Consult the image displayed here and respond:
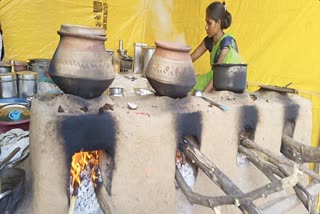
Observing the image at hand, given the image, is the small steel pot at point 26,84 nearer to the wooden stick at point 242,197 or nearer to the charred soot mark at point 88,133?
the charred soot mark at point 88,133

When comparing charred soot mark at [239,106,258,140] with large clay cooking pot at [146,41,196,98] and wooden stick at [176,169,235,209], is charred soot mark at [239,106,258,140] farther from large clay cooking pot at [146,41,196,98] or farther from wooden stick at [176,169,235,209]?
wooden stick at [176,169,235,209]

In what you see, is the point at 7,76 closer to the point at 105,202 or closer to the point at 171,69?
the point at 171,69

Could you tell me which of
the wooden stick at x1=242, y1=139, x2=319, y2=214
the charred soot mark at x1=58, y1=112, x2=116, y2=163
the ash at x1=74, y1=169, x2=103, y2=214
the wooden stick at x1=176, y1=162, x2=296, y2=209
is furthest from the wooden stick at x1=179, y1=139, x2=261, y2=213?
the ash at x1=74, y1=169, x2=103, y2=214

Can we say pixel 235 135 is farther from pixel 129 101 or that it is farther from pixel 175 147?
pixel 129 101

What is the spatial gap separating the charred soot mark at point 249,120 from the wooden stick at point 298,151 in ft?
1.54

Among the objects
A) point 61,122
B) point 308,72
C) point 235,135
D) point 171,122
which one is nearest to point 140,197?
point 171,122

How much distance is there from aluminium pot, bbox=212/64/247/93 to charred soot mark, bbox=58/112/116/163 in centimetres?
121

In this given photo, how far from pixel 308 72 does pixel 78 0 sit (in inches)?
183

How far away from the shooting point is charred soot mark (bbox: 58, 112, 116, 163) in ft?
5.87

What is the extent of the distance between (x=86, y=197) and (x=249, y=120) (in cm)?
151

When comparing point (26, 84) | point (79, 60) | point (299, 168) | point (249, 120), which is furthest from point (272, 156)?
point (26, 84)

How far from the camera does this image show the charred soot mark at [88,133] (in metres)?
1.79

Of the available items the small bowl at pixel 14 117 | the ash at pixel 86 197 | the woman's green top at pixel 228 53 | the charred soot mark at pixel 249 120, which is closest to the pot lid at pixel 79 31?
the ash at pixel 86 197

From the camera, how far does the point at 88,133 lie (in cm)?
185
